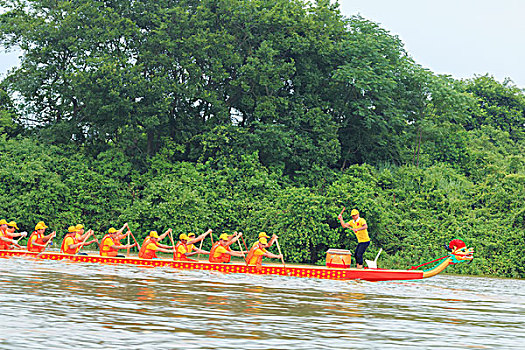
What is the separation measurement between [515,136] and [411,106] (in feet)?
37.1

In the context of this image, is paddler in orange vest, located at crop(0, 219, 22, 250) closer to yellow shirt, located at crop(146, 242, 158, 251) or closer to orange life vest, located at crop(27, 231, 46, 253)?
orange life vest, located at crop(27, 231, 46, 253)

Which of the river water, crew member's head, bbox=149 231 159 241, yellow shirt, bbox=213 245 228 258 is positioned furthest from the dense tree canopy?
the river water

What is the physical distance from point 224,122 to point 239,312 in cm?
2004

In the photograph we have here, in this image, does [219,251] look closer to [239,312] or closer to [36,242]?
[36,242]

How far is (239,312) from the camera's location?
1104cm

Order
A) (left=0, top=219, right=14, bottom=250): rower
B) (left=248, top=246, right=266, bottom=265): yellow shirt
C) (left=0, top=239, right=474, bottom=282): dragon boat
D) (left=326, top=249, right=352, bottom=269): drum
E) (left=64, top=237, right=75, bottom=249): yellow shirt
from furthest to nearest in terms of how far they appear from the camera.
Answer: (left=0, top=219, right=14, bottom=250): rower, (left=64, top=237, right=75, bottom=249): yellow shirt, (left=248, top=246, right=266, bottom=265): yellow shirt, (left=326, top=249, right=352, bottom=269): drum, (left=0, top=239, right=474, bottom=282): dragon boat

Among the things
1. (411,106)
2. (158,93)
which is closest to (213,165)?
(158,93)

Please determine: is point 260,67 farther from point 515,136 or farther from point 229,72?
point 515,136

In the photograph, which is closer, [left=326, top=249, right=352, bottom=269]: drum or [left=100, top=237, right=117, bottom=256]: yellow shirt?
[left=326, top=249, right=352, bottom=269]: drum

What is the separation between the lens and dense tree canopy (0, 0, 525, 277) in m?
26.7

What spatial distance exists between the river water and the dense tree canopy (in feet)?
29.1

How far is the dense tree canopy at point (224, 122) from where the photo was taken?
87.6 ft

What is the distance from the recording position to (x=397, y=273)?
57.7 ft

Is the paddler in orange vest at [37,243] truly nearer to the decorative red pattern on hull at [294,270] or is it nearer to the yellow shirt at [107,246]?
the yellow shirt at [107,246]
